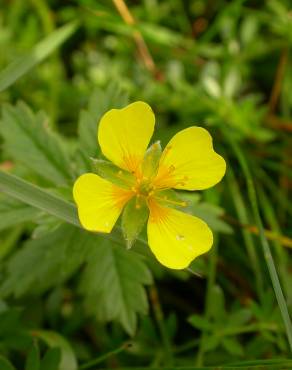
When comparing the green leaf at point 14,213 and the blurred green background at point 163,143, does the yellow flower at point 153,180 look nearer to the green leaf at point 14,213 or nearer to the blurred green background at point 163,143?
the blurred green background at point 163,143

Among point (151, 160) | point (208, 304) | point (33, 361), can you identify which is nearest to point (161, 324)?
point (208, 304)

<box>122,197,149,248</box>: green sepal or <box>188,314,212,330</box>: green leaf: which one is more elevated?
<box>122,197,149,248</box>: green sepal

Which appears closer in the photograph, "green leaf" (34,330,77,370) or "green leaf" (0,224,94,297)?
"green leaf" (0,224,94,297)

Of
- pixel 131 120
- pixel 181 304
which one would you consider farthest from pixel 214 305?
pixel 131 120

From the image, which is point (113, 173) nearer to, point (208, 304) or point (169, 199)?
point (169, 199)

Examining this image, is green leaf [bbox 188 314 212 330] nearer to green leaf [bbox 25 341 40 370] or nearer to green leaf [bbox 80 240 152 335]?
green leaf [bbox 80 240 152 335]

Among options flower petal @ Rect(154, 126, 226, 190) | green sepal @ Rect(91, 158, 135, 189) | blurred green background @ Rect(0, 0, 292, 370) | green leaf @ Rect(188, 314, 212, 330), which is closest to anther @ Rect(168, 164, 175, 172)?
flower petal @ Rect(154, 126, 226, 190)
